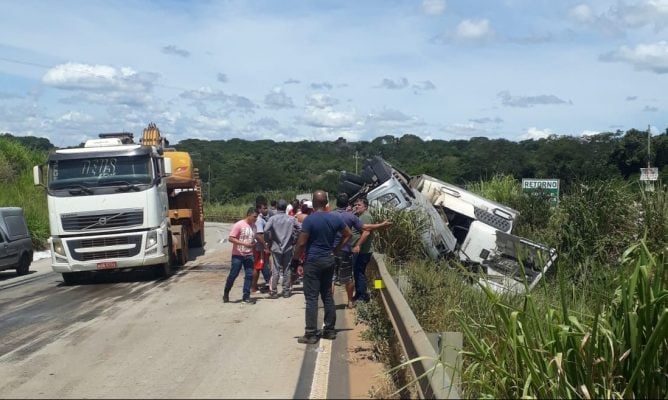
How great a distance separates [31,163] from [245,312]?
35.0m

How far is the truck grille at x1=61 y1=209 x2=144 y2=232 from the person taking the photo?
15.2 meters

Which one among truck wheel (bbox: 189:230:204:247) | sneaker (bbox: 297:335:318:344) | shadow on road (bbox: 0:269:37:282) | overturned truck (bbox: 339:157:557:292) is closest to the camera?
sneaker (bbox: 297:335:318:344)

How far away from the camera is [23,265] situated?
2030 centimetres

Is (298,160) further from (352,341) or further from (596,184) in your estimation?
(352,341)

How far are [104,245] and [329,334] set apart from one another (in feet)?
26.6

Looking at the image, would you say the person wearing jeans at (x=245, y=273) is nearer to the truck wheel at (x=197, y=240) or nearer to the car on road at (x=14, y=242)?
the car on road at (x=14, y=242)

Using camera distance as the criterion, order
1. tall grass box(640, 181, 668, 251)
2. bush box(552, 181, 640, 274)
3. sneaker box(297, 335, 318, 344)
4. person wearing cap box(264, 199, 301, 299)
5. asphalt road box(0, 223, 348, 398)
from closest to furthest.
Answer: asphalt road box(0, 223, 348, 398) < sneaker box(297, 335, 318, 344) < tall grass box(640, 181, 668, 251) < bush box(552, 181, 640, 274) < person wearing cap box(264, 199, 301, 299)

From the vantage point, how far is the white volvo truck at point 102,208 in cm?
1520

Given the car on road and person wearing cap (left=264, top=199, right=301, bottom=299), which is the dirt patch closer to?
person wearing cap (left=264, top=199, right=301, bottom=299)

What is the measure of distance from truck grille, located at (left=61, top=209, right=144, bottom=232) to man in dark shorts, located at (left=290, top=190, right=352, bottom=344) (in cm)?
747

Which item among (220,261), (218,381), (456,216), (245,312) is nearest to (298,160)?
(220,261)

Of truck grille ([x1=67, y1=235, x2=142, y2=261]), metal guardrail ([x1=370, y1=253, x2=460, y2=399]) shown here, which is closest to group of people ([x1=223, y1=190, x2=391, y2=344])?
metal guardrail ([x1=370, y1=253, x2=460, y2=399])

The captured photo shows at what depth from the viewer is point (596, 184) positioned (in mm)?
13602

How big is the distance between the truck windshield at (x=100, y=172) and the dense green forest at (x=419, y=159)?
7350 millimetres
